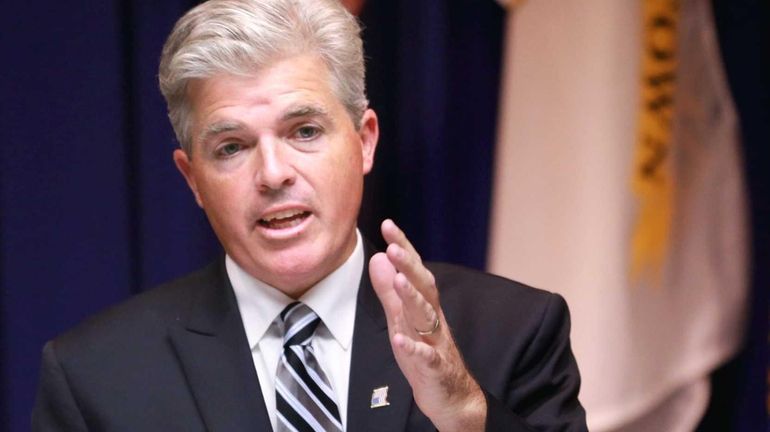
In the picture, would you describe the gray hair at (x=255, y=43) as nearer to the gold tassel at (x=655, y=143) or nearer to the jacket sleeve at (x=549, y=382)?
the jacket sleeve at (x=549, y=382)

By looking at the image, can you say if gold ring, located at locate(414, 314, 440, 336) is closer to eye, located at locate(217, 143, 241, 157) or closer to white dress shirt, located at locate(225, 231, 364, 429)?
white dress shirt, located at locate(225, 231, 364, 429)

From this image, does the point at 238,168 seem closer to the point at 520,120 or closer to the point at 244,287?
the point at 244,287

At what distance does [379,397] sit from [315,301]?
0.66 feet

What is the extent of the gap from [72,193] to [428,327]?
1.37 meters

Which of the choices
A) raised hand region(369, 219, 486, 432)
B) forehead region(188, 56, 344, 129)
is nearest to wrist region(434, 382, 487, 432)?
raised hand region(369, 219, 486, 432)

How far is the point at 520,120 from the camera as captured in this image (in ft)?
9.20

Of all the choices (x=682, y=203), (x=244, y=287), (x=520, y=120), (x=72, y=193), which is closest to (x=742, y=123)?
(x=682, y=203)

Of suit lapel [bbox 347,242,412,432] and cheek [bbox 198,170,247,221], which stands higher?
cheek [bbox 198,170,247,221]

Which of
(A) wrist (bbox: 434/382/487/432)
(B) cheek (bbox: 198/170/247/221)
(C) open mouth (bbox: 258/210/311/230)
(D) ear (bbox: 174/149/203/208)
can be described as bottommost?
(A) wrist (bbox: 434/382/487/432)

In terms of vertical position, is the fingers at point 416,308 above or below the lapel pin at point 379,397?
above

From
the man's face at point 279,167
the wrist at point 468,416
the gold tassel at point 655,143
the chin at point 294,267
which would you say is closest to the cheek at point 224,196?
the man's face at point 279,167

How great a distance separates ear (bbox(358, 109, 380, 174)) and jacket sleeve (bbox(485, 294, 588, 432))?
41cm

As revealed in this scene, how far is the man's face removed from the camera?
6.34ft

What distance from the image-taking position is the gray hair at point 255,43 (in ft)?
6.33
